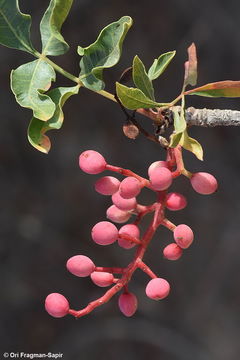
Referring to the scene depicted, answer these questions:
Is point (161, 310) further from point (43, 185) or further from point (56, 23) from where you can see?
point (56, 23)

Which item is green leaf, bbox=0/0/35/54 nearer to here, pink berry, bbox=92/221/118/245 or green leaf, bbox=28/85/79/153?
green leaf, bbox=28/85/79/153

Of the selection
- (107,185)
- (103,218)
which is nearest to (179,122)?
(107,185)

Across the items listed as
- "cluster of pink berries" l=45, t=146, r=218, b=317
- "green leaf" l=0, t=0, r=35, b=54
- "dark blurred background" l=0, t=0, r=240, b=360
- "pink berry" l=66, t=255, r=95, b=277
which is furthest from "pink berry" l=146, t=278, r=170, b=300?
"dark blurred background" l=0, t=0, r=240, b=360

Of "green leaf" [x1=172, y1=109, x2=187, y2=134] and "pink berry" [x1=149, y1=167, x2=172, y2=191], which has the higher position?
"green leaf" [x1=172, y1=109, x2=187, y2=134]

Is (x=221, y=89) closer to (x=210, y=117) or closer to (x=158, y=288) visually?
(x=210, y=117)

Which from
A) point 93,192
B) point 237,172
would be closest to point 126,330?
point 93,192

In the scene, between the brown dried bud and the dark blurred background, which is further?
the dark blurred background
